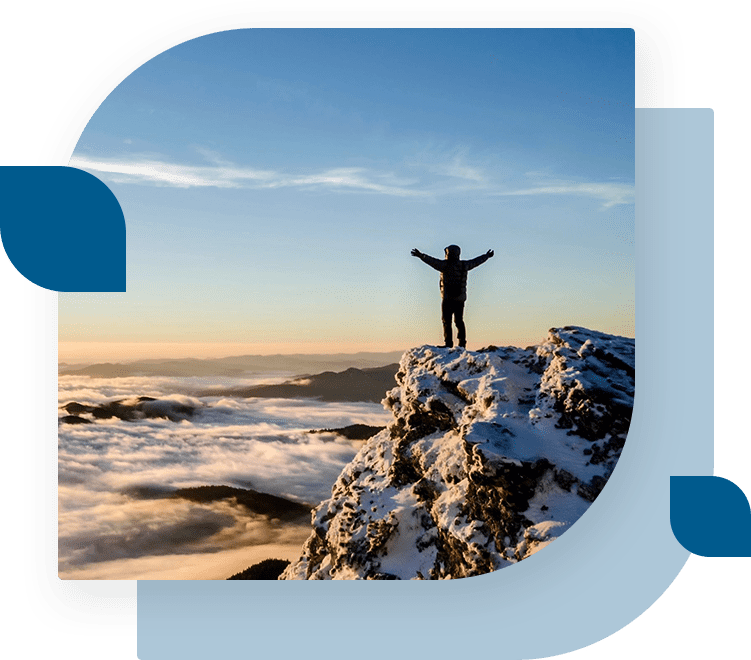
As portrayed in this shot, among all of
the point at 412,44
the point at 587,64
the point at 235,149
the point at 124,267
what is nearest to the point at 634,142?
the point at 587,64

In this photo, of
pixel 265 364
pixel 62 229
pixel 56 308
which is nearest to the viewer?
pixel 62 229

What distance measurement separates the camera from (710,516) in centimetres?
360

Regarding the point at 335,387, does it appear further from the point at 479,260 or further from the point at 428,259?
the point at 479,260

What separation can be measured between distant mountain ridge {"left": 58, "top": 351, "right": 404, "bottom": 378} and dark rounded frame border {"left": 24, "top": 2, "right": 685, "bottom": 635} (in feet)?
1.97

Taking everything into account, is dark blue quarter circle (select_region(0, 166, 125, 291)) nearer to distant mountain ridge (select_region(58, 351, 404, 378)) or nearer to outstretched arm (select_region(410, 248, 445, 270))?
distant mountain ridge (select_region(58, 351, 404, 378))

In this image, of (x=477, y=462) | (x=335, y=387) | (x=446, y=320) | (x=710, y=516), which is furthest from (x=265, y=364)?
(x=710, y=516)

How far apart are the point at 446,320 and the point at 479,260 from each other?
1.51 ft

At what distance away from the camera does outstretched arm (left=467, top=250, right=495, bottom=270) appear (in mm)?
4090

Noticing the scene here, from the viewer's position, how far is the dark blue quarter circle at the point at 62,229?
11.4ft

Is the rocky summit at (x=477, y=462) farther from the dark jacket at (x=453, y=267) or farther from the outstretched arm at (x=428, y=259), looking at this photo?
the outstretched arm at (x=428, y=259)

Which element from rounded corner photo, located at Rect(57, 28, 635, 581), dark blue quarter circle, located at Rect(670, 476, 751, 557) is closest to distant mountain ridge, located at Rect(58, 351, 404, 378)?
rounded corner photo, located at Rect(57, 28, 635, 581)

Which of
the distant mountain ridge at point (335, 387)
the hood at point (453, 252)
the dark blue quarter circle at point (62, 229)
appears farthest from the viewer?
the distant mountain ridge at point (335, 387)

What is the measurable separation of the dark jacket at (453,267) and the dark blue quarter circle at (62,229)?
1.83 meters

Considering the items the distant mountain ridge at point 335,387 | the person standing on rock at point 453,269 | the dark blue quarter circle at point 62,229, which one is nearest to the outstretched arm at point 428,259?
Result: the person standing on rock at point 453,269
